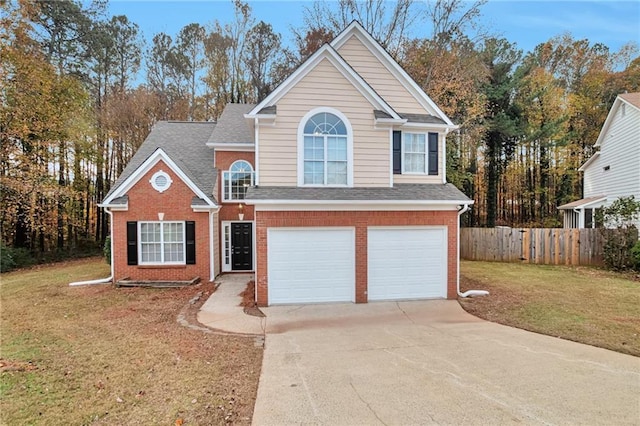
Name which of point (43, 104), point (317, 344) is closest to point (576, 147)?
point (317, 344)

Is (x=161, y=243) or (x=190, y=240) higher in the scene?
(x=190, y=240)

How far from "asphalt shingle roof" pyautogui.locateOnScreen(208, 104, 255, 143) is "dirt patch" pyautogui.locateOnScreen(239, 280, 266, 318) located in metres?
6.63

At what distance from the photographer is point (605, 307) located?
9031 millimetres

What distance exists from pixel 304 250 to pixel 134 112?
20188 mm

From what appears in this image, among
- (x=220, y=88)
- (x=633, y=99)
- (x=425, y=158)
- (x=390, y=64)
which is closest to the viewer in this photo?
(x=425, y=158)

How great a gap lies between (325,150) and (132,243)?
27.3ft

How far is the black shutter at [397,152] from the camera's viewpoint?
1059 centimetres

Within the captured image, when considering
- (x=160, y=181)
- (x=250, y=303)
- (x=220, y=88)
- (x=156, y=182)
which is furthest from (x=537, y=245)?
(x=220, y=88)

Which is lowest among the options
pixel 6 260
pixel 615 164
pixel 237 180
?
pixel 6 260

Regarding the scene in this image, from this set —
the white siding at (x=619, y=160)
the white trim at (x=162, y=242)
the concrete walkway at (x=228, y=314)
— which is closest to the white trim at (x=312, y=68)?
the concrete walkway at (x=228, y=314)

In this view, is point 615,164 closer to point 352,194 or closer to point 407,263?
point 407,263

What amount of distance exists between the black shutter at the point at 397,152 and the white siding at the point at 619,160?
13.4 meters

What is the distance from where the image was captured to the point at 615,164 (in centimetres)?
1834

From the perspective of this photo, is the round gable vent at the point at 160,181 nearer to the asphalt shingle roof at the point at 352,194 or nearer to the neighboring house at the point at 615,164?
the asphalt shingle roof at the point at 352,194
